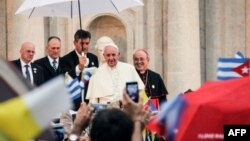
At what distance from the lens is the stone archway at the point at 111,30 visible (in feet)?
63.0

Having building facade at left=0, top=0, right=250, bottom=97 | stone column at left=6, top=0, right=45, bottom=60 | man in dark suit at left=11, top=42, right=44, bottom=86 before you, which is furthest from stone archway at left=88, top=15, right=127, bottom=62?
man in dark suit at left=11, top=42, right=44, bottom=86

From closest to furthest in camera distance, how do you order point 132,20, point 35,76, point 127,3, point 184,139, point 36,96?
point 36,96 < point 184,139 < point 35,76 < point 127,3 < point 132,20

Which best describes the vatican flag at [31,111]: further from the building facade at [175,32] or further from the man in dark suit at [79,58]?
the building facade at [175,32]

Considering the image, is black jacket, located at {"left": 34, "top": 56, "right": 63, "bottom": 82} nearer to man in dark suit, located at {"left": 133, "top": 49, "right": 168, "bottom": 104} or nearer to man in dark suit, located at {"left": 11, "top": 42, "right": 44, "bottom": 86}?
man in dark suit, located at {"left": 11, "top": 42, "right": 44, "bottom": 86}

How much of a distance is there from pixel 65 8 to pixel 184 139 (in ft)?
23.7

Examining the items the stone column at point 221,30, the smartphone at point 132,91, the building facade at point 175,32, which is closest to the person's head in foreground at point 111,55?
the smartphone at point 132,91

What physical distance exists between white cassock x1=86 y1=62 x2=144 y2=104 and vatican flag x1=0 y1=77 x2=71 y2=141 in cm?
591

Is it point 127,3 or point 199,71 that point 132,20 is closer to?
point 199,71

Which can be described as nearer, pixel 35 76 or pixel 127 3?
pixel 35 76

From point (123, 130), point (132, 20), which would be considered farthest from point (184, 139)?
point (132, 20)

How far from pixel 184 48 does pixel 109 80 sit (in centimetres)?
817

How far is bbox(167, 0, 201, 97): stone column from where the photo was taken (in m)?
17.4

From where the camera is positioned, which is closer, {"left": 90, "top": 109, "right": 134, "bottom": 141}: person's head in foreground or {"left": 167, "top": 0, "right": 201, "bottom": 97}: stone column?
{"left": 90, "top": 109, "right": 134, "bottom": 141}: person's head in foreground

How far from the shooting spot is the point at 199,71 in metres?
17.8
